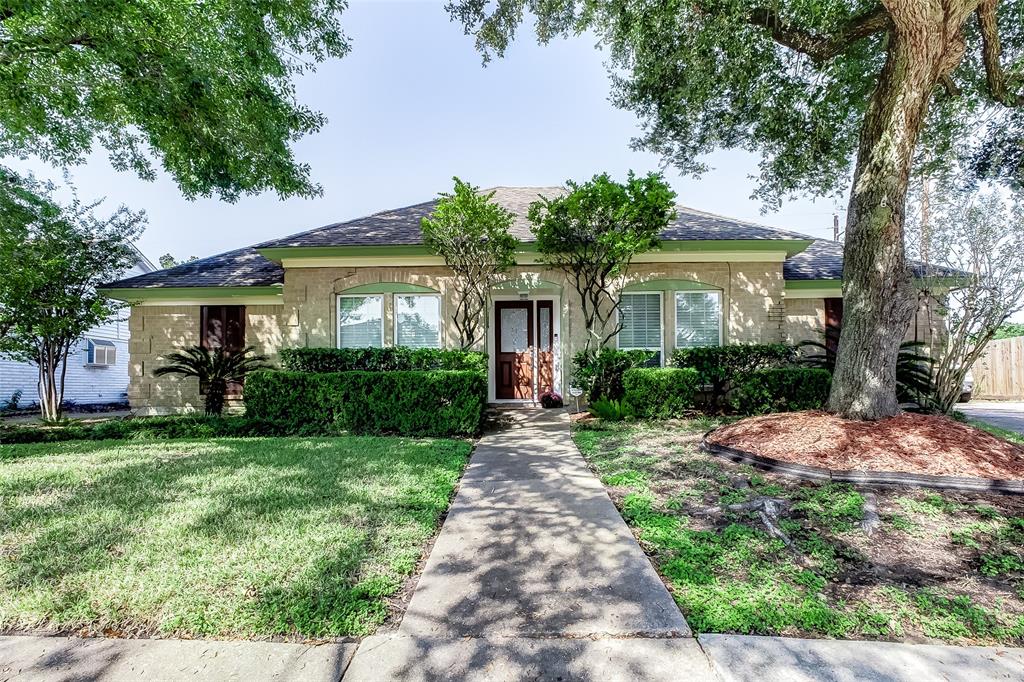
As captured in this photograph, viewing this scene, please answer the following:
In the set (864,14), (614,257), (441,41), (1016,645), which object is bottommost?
(1016,645)

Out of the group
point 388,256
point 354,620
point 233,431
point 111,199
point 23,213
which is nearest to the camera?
point 354,620

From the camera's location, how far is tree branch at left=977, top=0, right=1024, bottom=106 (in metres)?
5.64

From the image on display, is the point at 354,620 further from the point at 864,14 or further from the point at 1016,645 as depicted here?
the point at 864,14

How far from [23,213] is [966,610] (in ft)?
45.7

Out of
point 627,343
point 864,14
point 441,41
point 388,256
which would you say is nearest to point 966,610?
point 627,343

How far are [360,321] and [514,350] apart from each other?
3.48m

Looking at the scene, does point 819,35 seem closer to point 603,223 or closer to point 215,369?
point 603,223

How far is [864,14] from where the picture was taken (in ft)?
20.6

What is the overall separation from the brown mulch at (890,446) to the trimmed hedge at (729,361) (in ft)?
8.61

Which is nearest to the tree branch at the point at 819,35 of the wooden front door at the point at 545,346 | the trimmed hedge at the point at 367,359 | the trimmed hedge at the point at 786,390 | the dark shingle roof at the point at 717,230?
the dark shingle roof at the point at 717,230

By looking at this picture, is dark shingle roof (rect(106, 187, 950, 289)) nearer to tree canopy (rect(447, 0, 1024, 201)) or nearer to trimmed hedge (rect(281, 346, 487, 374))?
tree canopy (rect(447, 0, 1024, 201))

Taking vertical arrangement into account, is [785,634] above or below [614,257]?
below

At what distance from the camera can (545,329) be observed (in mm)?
9500

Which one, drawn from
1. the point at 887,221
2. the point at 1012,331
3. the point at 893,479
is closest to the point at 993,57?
the point at 887,221
